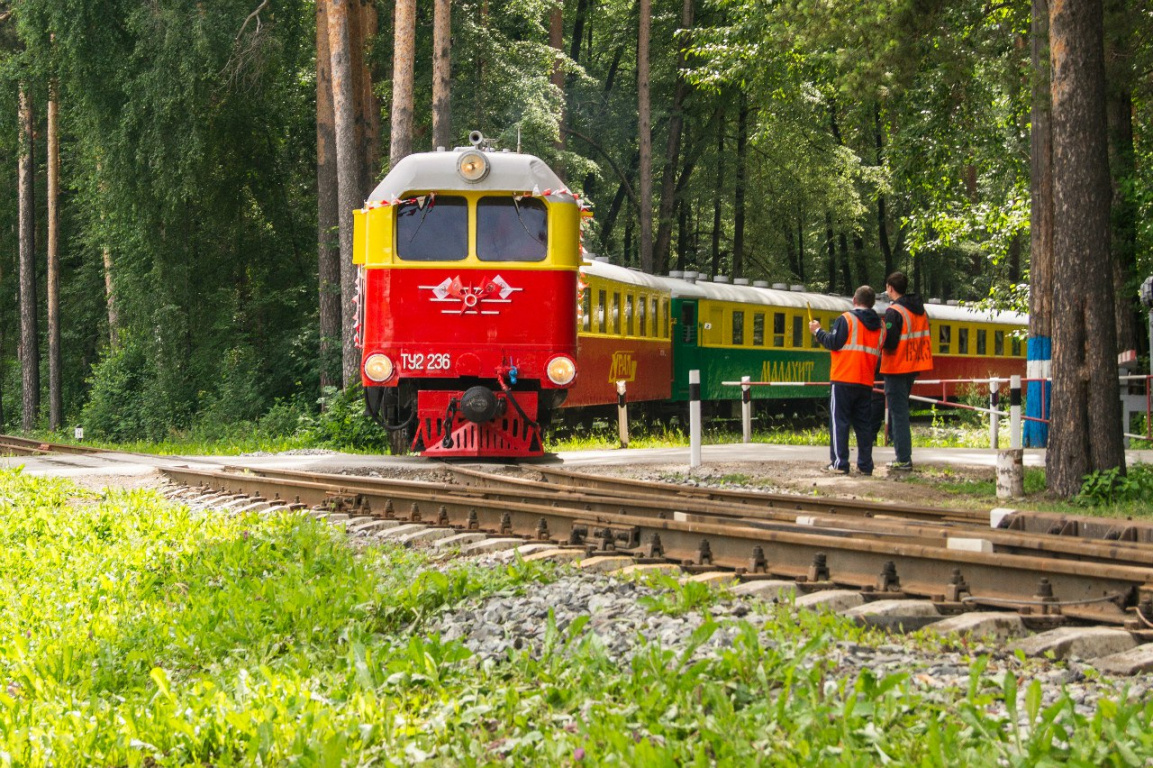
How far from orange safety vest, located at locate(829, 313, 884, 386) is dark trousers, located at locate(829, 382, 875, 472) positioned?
→ 0.34 ft

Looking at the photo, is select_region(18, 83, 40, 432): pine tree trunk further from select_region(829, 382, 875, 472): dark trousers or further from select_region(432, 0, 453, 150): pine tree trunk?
select_region(829, 382, 875, 472): dark trousers

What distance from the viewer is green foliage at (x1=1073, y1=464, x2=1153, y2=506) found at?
9.80 meters

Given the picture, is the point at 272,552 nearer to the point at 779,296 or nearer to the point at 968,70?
the point at 968,70

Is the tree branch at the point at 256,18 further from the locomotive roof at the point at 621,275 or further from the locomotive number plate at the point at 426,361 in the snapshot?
the locomotive number plate at the point at 426,361

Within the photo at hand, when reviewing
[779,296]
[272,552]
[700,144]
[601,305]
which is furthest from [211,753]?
[700,144]

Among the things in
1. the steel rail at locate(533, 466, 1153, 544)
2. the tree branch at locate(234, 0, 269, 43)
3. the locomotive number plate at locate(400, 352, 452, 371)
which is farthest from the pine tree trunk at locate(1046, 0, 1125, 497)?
the tree branch at locate(234, 0, 269, 43)

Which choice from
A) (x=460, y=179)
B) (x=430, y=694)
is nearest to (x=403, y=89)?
(x=460, y=179)

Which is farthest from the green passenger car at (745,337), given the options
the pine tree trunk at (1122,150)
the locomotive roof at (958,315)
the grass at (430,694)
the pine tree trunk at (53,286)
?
the pine tree trunk at (53,286)

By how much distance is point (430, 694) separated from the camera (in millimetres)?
4543

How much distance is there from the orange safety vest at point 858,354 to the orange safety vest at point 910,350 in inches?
6.7

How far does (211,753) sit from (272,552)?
3441 millimetres

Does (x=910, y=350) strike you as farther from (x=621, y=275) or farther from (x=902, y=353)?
(x=621, y=275)

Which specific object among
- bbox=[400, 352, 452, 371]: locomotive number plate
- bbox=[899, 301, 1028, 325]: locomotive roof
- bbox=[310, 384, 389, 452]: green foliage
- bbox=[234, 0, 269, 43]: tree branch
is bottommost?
bbox=[310, 384, 389, 452]: green foliage

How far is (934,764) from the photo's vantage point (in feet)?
11.1
